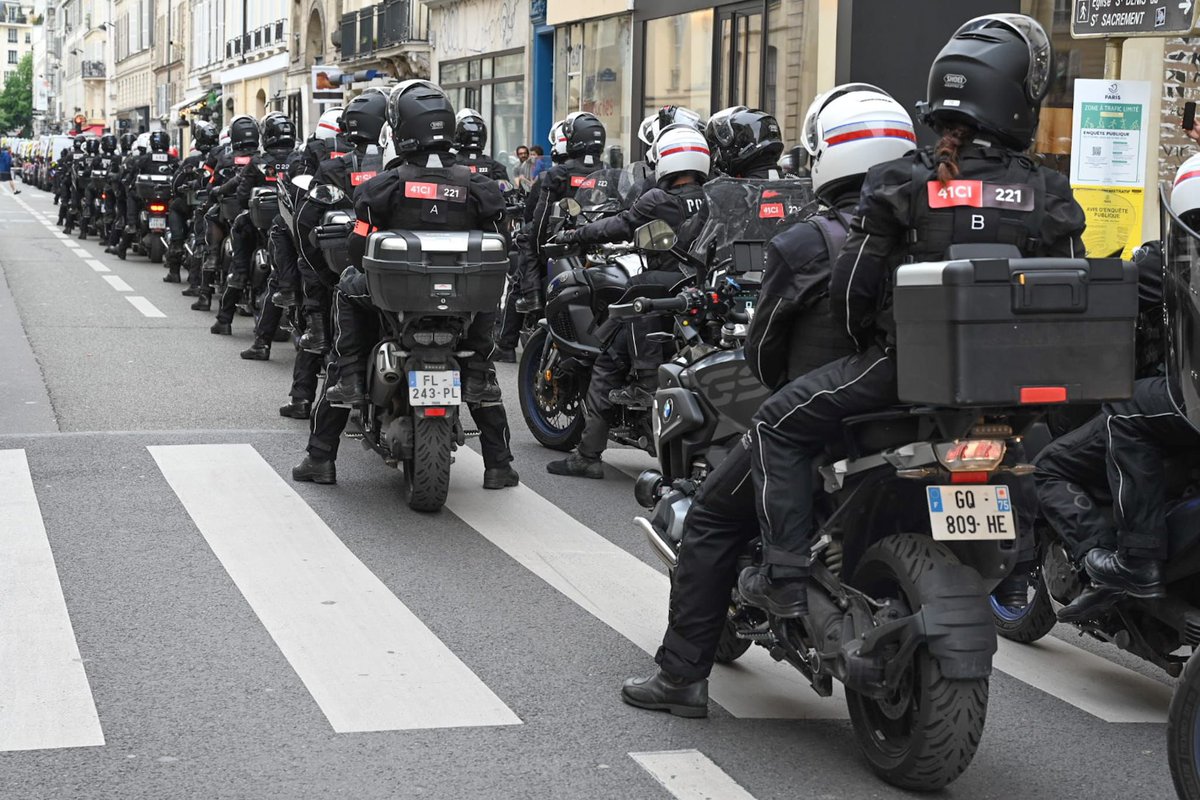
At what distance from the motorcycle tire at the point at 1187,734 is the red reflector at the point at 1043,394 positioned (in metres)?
0.67

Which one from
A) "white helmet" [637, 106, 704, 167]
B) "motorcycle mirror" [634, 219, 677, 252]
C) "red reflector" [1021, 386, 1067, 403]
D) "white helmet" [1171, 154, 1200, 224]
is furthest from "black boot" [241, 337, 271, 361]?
"red reflector" [1021, 386, 1067, 403]

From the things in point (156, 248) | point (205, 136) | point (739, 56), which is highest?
point (739, 56)

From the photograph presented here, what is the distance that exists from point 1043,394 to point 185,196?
61.0ft

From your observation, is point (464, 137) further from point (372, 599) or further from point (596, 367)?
point (372, 599)

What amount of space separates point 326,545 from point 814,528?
319 cm

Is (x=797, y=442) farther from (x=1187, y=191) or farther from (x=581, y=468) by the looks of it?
(x=581, y=468)

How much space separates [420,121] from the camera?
26.0ft

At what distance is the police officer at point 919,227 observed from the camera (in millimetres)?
4188

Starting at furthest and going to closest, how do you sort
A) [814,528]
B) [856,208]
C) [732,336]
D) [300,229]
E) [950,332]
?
[300,229]
[732,336]
[814,528]
[856,208]
[950,332]

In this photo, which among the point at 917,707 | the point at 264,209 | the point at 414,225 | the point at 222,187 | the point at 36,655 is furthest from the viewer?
the point at 222,187

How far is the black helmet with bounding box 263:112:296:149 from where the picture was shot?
15.2m

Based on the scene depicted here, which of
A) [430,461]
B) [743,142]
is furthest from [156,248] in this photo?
[430,461]

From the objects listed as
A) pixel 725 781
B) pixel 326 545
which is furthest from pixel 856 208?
pixel 326 545

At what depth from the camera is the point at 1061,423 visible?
237 inches
